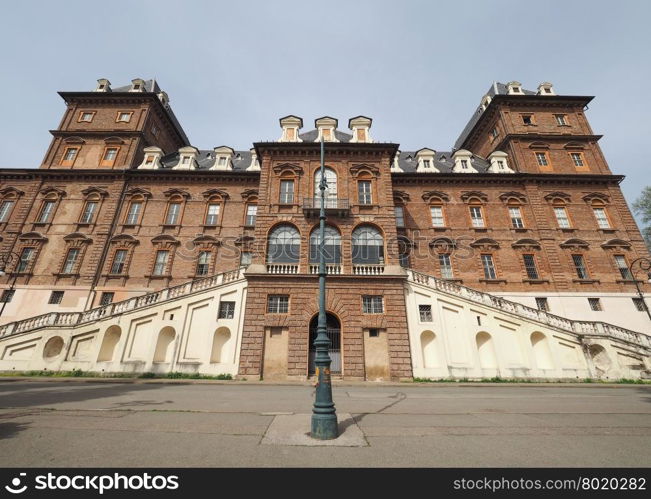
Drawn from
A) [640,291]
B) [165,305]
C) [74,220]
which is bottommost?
[165,305]

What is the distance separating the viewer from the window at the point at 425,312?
17250 millimetres

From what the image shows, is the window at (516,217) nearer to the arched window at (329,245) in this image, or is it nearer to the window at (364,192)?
the window at (364,192)

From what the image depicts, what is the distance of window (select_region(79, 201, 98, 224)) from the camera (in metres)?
23.3

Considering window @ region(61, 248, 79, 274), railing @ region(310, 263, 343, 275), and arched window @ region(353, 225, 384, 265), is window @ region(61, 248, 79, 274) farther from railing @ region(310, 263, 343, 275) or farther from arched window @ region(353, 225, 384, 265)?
arched window @ region(353, 225, 384, 265)

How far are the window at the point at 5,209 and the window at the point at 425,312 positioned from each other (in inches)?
1362

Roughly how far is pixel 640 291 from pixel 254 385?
93.3 ft

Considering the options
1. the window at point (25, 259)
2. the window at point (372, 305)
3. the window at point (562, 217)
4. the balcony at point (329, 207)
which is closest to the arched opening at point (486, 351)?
the window at point (372, 305)

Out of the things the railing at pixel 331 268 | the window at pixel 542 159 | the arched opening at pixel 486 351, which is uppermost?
the window at pixel 542 159

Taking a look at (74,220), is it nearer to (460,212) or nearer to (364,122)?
(364,122)

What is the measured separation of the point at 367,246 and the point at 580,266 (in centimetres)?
1788

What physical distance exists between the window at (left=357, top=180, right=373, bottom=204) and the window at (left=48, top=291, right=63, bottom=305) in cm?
2383

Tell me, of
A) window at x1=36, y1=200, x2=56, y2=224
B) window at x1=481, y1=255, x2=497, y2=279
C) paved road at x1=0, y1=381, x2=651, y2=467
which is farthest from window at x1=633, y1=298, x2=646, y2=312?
window at x1=36, y1=200, x2=56, y2=224

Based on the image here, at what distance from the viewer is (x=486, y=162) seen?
28.7 m
